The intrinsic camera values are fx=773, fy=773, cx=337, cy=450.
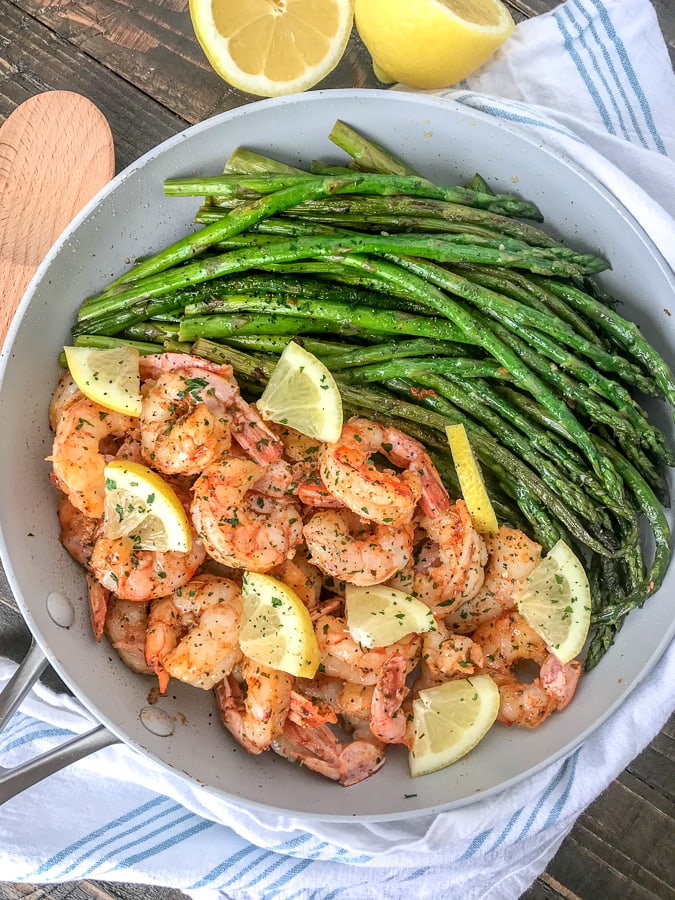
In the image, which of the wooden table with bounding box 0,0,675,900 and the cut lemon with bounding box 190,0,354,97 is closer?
the cut lemon with bounding box 190,0,354,97

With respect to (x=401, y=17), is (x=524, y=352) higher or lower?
lower

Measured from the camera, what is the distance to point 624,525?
9.14 ft

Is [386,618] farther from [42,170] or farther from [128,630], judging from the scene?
[42,170]

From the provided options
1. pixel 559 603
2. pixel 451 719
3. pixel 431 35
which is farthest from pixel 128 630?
pixel 431 35

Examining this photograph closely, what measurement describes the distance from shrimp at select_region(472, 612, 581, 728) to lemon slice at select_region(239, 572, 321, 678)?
66cm

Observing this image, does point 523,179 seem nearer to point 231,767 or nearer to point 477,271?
point 477,271

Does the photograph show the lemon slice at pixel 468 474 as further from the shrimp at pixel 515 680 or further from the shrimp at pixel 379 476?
the shrimp at pixel 515 680

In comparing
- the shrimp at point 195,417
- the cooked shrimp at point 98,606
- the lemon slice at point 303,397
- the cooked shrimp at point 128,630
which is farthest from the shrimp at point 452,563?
the cooked shrimp at point 98,606

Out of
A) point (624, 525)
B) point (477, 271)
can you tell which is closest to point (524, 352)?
point (477, 271)

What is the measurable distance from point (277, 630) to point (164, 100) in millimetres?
2266

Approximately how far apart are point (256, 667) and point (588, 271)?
1.79m

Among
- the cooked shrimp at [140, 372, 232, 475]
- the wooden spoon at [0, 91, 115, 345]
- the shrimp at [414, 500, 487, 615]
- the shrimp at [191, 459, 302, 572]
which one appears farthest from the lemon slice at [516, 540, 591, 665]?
the wooden spoon at [0, 91, 115, 345]

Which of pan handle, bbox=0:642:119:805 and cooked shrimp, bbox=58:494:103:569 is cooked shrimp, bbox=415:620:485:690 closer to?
pan handle, bbox=0:642:119:805

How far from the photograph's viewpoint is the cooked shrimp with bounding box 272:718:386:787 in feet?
8.96
